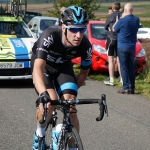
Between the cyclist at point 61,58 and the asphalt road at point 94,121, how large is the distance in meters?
1.62

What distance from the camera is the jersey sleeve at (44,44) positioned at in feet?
16.0

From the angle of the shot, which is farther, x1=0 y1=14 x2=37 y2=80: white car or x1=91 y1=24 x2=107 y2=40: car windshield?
x1=91 y1=24 x2=107 y2=40: car windshield

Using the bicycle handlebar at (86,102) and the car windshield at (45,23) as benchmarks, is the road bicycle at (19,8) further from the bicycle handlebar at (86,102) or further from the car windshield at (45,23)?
the bicycle handlebar at (86,102)

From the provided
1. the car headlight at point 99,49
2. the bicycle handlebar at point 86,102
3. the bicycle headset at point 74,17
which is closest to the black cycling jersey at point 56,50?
the bicycle headset at point 74,17

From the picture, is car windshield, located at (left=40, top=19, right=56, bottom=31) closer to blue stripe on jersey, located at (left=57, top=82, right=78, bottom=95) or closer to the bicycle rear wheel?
blue stripe on jersey, located at (left=57, top=82, right=78, bottom=95)

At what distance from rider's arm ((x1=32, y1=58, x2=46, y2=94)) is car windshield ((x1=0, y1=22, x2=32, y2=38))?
314 inches

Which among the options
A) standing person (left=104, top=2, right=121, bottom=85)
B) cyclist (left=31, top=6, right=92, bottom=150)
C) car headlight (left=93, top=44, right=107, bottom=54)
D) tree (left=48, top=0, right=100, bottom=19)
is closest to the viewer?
cyclist (left=31, top=6, right=92, bottom=150)

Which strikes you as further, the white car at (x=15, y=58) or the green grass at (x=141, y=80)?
the green grass at (x=141, y=80)

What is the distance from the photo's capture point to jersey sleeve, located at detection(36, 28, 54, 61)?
16.0 feet

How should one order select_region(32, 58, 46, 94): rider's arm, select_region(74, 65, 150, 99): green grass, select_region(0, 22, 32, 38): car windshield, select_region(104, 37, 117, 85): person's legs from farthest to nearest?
select_region(0, 22, 32, 38): car windshield → select_region(104, 37, 117, 85): person's legs → select_region(74, 65, 150, 99): green grass → select_region(32, 58, 46, 94): rider's arm

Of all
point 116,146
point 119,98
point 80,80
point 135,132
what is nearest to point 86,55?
point 80,80

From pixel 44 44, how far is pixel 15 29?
27.4 ft

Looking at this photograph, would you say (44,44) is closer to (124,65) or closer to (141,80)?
(124,65)

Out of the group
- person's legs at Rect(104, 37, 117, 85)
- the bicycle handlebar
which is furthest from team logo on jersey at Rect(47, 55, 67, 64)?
person's legs at Rect(104, 37, 117, 85)
